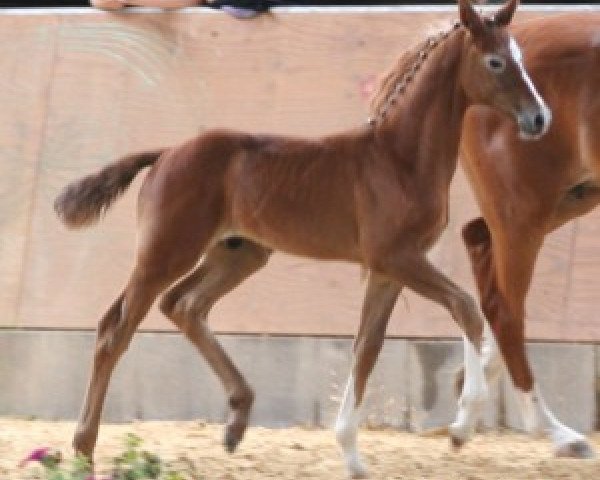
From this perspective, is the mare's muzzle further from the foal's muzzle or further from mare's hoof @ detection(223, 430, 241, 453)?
mare's hoof @ detection(223, 430, 241, 453)

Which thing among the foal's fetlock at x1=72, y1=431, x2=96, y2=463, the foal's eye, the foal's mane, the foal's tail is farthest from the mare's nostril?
the foal's fetlock at x1=72, y1=431, x2=96, y2=463

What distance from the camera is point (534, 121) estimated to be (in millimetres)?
6379

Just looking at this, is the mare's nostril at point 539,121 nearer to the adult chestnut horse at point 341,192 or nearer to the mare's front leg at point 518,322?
the adult chestnut horse at point 341,192

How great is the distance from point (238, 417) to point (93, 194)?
111 centimetres

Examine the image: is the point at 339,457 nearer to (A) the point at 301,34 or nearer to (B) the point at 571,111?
(B) the point at 571,111

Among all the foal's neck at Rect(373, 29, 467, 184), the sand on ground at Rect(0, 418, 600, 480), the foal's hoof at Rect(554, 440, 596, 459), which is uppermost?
the foal's neck at Rect(373, 29, 467, 184)

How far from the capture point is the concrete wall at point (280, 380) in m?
8.10

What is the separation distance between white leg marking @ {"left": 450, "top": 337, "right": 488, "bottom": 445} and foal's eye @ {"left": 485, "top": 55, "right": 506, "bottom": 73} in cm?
119

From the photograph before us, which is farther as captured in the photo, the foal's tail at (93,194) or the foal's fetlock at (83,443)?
the foal's tail at (93,194)

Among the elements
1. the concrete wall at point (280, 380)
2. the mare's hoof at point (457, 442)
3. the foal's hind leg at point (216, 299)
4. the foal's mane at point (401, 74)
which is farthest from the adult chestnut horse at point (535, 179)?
the foal's hind leg at point (216, 299)

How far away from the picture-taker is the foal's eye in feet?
21.1

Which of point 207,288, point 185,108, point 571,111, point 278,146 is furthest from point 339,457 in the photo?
point 185,108

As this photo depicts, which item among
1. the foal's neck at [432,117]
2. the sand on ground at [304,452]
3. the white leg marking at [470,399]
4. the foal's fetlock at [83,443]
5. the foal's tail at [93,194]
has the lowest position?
the sand on ground at [304,452]

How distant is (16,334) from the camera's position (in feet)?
28.6
